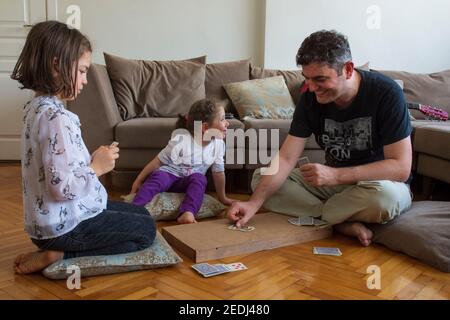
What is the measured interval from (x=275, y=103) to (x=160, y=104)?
80 cm

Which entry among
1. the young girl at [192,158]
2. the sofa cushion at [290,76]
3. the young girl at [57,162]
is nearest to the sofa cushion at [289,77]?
the sofa cushion at [290,76]

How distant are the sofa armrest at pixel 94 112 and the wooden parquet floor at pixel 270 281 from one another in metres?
1.02

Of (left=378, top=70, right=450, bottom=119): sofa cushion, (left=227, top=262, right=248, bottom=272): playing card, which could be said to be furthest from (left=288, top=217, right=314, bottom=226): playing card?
(left=378, top=70, right=450, bottom=119): sofa cushion

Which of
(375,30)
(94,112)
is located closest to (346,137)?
(94,112)

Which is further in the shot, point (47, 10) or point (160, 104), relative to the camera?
point (47, 10)

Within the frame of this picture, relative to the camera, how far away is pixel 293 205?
1977mm

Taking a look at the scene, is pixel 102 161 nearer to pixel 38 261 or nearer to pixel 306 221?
pixel 38 261

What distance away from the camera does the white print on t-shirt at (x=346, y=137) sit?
1784 millimetres

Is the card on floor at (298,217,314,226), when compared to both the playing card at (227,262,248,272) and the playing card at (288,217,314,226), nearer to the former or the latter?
the playing card at (288,217,314,226)

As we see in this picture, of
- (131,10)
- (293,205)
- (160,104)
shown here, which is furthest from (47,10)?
(293,205)

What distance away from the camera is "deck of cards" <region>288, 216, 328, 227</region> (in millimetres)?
1881

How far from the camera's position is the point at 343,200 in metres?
1.81

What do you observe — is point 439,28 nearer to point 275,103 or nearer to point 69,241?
point 275,103

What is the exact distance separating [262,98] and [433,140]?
3.73ft
